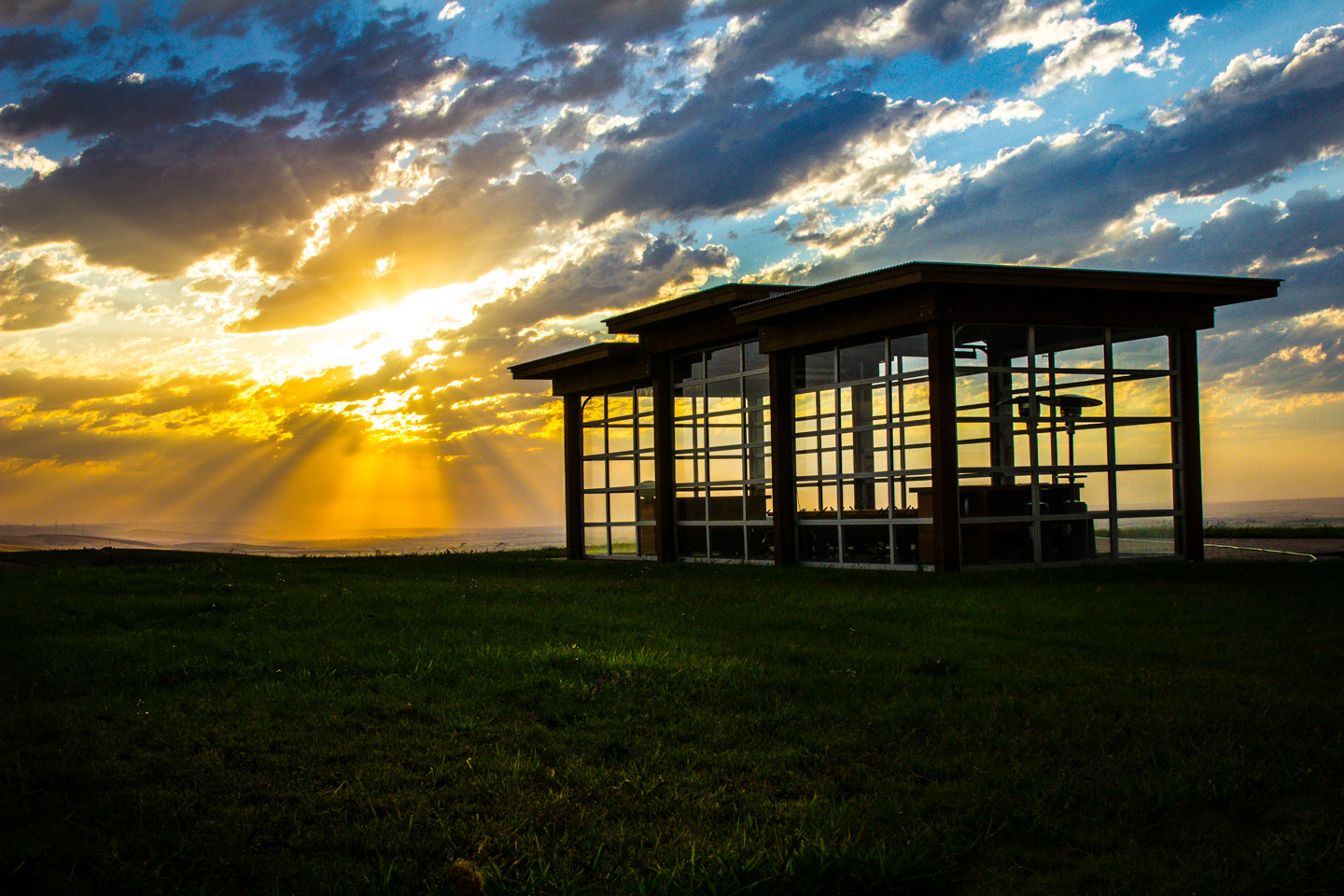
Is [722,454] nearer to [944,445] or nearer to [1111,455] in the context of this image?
[944,445]

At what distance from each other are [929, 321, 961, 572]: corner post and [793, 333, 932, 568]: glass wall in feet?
1.43

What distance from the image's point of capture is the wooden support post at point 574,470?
994 inches

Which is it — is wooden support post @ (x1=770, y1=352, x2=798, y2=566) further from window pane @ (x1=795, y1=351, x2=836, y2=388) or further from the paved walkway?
the paved walkway

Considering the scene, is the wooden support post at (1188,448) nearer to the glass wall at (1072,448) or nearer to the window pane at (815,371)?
the glass wall at (1072,448)

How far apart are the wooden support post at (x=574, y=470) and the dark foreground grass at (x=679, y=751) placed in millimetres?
13976

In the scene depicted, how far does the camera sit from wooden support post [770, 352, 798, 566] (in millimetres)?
18844

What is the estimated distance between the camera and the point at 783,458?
62.0ft

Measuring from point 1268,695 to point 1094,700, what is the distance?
49.7 inches

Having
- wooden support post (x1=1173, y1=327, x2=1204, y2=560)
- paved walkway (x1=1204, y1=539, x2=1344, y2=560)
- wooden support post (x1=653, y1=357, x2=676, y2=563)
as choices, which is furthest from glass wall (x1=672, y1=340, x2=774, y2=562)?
paved walkway (x1=1204, y1=539, x2=1344, y2=560)

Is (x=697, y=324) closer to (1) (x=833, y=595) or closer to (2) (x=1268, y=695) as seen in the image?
(1) (x=833, y=595)

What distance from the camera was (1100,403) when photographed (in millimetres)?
17156

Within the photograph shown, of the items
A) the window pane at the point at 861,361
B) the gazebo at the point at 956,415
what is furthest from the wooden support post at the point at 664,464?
the window pane at the point at 861,361

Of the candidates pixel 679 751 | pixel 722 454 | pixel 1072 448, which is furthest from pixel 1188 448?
pixel 679 751

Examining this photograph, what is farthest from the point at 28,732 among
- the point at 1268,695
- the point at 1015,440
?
the point at 1015,440
